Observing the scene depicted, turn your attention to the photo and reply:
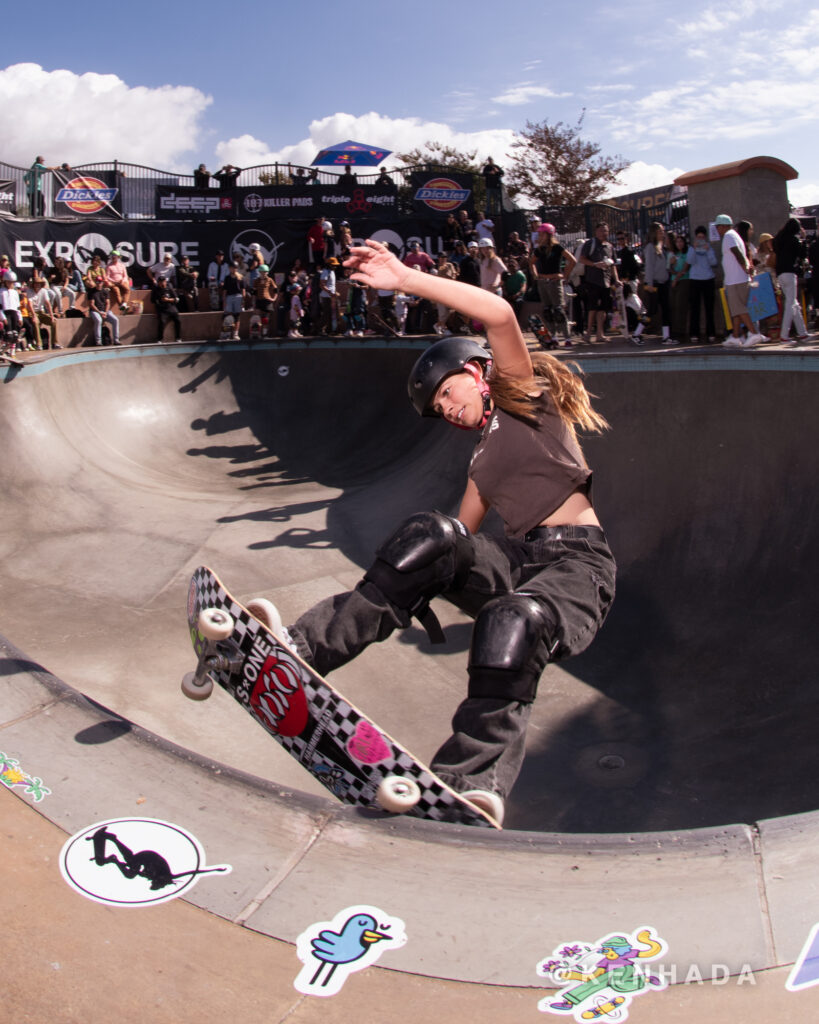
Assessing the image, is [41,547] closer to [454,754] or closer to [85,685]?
[85,685]

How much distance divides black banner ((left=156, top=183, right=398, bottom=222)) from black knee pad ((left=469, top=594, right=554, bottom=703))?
2012cm

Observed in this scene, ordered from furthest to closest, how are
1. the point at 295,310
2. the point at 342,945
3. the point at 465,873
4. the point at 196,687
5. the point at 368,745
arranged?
the point at 295,310, the point at 196,687, the point at 368,745, the point at 465,873, the point at 342,945

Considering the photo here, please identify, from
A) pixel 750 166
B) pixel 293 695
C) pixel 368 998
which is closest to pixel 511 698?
pixel 293 695

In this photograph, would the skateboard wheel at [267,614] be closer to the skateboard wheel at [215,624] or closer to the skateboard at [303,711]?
the skateboard at [303,711]

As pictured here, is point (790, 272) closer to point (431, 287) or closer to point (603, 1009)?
point (431, 287)

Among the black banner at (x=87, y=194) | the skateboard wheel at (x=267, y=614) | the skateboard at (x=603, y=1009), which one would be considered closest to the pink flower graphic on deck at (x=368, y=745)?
the skateboard wheel at (x=267, y=614)

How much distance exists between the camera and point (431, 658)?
7.19 metres

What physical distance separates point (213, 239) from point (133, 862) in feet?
66.8

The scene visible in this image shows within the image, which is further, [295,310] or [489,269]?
[295,310]

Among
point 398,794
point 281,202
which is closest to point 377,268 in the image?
point 398,794

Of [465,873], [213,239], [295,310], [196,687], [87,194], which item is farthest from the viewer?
[213,239]

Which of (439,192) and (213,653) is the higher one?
(439,192)

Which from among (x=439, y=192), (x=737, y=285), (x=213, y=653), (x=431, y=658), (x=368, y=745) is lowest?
(x=431, y=658)

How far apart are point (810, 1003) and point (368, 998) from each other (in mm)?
→ 1024
